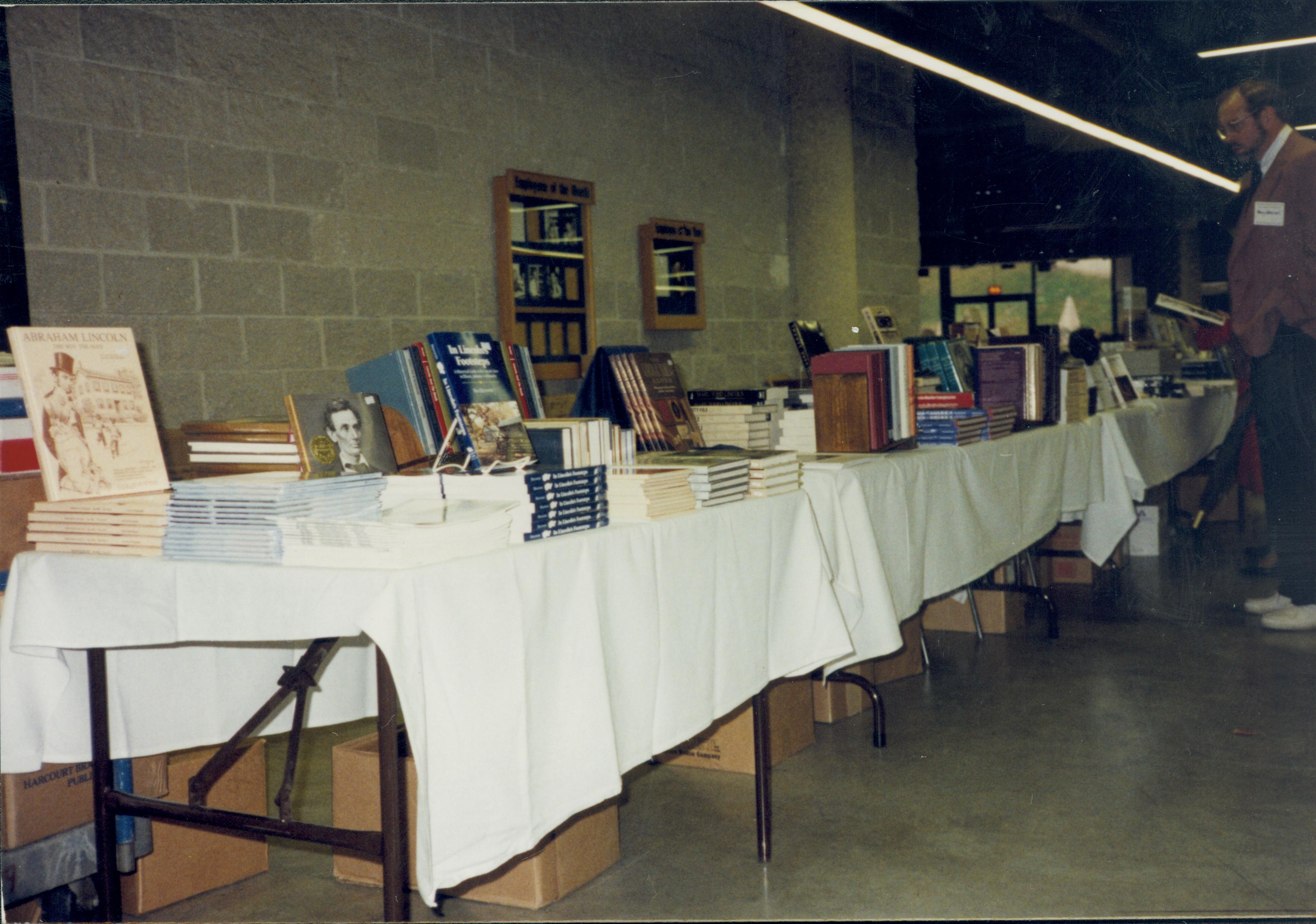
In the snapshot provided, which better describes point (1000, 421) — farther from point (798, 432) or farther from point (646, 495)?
point (646, 495)

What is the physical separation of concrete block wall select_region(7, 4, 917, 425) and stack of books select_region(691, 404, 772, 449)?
170 cm

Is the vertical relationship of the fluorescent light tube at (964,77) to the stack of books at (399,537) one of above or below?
above

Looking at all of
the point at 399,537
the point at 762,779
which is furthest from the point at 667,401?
the point at 399,537

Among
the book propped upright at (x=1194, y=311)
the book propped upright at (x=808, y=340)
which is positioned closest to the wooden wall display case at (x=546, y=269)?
the book propped upright at (x=808, y=340)

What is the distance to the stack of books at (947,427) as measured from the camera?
3273 millimetres

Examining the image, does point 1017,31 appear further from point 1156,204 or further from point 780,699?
point 1156,204

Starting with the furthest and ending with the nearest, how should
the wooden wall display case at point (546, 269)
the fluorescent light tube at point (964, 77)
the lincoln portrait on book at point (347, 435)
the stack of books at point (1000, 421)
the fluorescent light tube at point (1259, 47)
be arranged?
the wooden wall display case at point (546, 269)
the stack of books at point (1000, 421)
the fluorescent light tube at point (1259, 47)
the fluorescent light tube at point (964, 77)
the lincoln portrait on book at point (347, 435)

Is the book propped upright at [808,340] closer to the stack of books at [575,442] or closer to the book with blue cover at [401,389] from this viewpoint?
the stack of books at [575,442]

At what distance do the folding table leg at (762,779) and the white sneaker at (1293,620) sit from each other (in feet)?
8.67

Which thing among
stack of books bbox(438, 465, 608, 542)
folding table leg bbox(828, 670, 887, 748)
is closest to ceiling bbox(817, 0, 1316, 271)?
stack of books bbox(438, 465, 608, 542)

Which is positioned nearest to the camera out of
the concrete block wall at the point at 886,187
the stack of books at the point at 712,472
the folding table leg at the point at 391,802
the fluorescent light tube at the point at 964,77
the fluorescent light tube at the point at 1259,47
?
the folding table leg at the point at 391,802

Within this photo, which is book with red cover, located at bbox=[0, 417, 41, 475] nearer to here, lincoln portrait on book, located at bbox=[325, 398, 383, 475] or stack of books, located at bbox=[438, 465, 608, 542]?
lincoln portrait on book, located at bbox=[325, 398, 383, 475]

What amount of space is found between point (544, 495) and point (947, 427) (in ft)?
6.15

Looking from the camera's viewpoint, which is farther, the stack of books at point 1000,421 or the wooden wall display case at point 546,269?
the wooden wall display case at point 546,269
